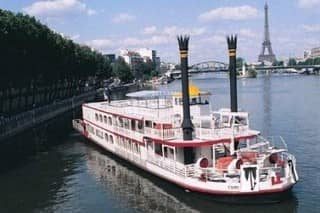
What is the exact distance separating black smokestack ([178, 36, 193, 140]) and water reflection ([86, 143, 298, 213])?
422 centimetres

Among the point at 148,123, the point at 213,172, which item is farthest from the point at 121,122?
the point at 213,172

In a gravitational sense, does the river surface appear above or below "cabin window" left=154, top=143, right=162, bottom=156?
below

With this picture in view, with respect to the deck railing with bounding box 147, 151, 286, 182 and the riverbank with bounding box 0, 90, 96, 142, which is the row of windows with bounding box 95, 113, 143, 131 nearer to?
the deck railing with bounding box 147, 151, 286, 182

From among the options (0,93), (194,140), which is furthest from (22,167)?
(0,93)

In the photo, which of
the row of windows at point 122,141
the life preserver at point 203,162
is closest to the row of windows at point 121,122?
the row of windows at point 122,141

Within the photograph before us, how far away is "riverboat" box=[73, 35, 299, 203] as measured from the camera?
3194 cm

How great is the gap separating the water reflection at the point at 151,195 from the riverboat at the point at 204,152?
1.85 feet

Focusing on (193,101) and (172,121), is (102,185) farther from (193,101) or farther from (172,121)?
(193,101)

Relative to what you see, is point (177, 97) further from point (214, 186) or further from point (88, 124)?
point (88, 124)

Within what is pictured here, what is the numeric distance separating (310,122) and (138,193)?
129 ft

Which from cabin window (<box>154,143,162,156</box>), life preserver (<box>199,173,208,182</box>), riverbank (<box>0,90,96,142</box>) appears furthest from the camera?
riverbank (<box>0,90,96,142</box>)

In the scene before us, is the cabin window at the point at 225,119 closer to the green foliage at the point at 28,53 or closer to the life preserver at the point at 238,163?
the life preserver at the point at 238,163

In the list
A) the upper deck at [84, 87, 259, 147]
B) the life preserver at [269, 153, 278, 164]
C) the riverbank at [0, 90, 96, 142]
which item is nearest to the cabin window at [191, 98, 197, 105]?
the upper deck at [84, 87, 259, 147]

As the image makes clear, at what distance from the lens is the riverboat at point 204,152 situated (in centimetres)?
3194
